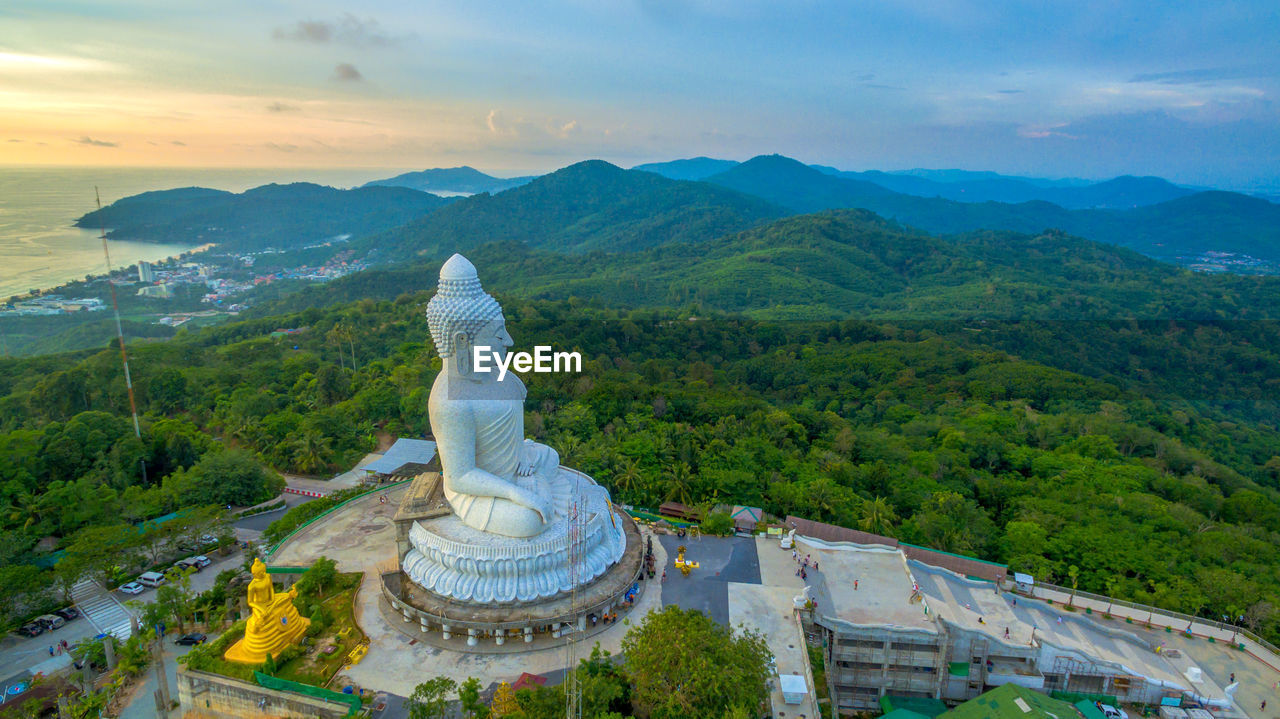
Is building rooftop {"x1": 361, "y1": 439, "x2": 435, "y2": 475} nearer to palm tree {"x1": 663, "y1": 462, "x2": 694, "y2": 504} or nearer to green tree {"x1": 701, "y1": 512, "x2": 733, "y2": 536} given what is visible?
Result: palm tree {"x1": 663, "y1": 462, "x2": 694, "y2": 504}

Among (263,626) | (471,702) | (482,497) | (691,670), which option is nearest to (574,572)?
(482,497)

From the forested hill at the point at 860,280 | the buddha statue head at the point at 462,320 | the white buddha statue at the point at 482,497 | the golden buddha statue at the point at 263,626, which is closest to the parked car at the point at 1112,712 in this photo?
the white buddha statue at the point at 482,497

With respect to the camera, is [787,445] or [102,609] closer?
[102,609]

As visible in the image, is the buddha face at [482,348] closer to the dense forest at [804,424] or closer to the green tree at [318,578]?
the green tree at [318,578]

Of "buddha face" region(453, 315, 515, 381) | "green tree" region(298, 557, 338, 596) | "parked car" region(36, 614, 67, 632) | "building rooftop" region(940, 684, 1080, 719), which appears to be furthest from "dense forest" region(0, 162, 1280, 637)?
"buddha face" region(453, 315, 515, 381)

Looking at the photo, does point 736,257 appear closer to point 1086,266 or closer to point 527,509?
point 1086,266

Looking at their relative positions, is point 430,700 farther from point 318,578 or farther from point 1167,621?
point 1167,621
